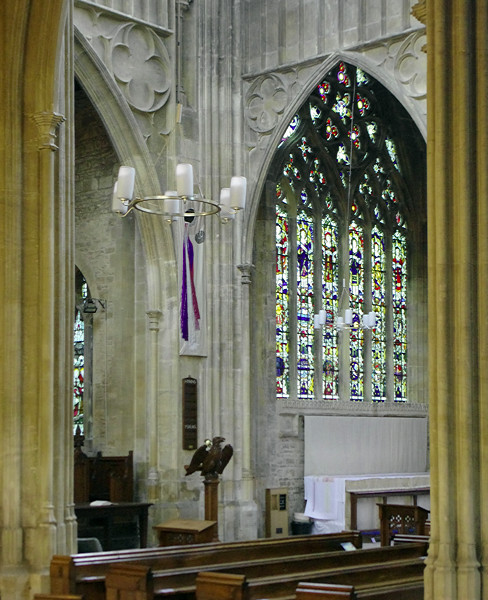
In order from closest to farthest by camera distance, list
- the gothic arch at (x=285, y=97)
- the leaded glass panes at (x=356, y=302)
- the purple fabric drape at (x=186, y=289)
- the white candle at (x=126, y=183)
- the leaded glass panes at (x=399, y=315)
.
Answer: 1. the white candle at (x=126, y=183)
2. the gothic arch at (x=285, y=97)
3. the purple fabric drape at (x=186, y=289)
4. the leaded glass panes at (x=356, y=302)
5. the leaded glass panes at (x=399, y=315)

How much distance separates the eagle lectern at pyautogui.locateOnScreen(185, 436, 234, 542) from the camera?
11953mm

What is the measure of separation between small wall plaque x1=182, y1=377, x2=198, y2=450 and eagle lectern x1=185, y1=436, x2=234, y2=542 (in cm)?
234

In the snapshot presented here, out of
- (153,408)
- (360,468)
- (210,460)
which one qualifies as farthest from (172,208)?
(360,468)

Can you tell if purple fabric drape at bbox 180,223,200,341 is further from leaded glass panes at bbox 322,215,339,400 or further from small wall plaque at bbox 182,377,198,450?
leaded glass panes at bbox 322,215,339,400

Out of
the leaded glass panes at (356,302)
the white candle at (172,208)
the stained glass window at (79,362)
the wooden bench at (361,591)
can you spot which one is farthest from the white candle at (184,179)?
the leaded glass panes at (356,302)

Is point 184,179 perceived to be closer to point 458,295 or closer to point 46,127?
point 46,127

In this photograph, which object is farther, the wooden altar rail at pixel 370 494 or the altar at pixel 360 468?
the altar at pixel 360 468

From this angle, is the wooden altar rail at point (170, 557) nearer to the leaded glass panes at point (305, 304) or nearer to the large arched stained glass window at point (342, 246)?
the large arched stained glass window at point (342, 246)

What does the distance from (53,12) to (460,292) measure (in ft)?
12.0

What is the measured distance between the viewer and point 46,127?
7.71 m

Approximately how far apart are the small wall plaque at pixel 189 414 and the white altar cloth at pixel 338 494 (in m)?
2.82

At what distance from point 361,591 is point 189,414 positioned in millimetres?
9320

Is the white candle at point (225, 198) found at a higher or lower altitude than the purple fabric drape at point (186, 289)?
higher

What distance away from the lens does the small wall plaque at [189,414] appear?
49.7 ft
